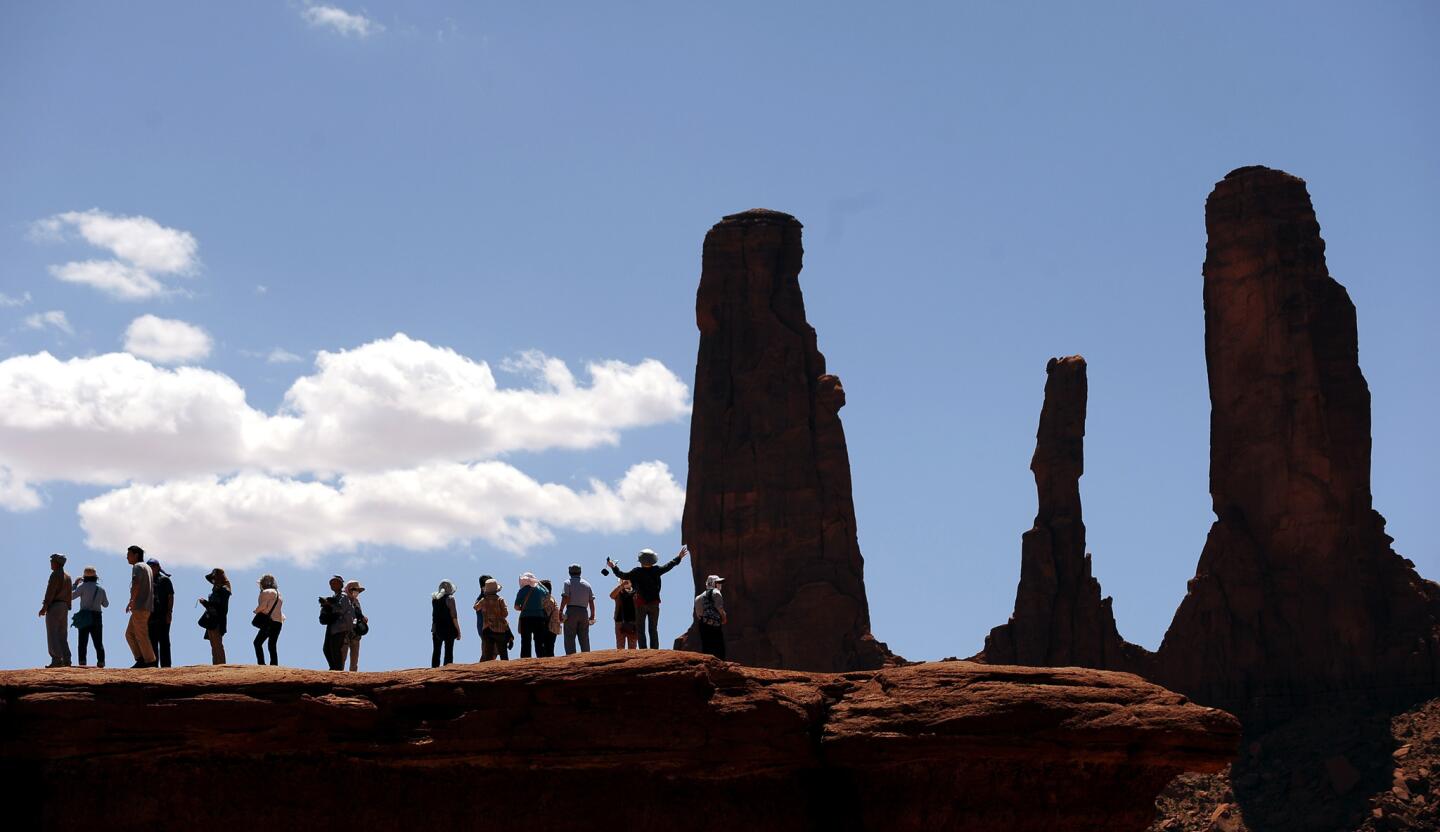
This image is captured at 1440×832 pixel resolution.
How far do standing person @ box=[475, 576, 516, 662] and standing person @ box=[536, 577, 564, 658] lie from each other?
627mm

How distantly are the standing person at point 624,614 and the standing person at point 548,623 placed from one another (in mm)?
1010

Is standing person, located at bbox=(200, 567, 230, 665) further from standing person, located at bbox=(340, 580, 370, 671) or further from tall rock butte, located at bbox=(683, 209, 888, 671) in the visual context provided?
tall rock butte, located at bbox=(683, 209, 888, 671)

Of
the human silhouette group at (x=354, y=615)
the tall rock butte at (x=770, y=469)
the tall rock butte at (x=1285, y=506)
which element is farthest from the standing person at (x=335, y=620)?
the tall rock butte at (x=1285, y=506)

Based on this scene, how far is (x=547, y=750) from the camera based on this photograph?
29016mm

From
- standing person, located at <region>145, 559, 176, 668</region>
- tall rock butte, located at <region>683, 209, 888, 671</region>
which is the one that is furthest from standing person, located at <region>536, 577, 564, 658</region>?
tall rock butte, located at <region>683, 209, 888, 671</region>

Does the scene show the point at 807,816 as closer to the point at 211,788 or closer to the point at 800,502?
the point at 211,788

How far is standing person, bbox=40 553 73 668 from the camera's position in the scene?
31.6 m

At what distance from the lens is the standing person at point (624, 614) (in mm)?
33625

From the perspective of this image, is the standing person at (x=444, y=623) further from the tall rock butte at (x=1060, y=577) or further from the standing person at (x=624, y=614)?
the tall rock butte at (x=1060, y=577)

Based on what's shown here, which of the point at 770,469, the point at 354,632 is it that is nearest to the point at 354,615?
the point at 354,632

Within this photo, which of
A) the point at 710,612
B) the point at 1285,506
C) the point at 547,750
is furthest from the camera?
the point at 1285,506

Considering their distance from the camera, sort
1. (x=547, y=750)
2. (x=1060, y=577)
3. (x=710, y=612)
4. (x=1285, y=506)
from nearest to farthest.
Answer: (x=547, y=750), (x=710, y=612), (x=1285, y=506), (x=1060, y=577)

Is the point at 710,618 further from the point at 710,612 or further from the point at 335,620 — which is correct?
the point at 335,620

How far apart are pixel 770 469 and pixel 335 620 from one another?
5624cm
